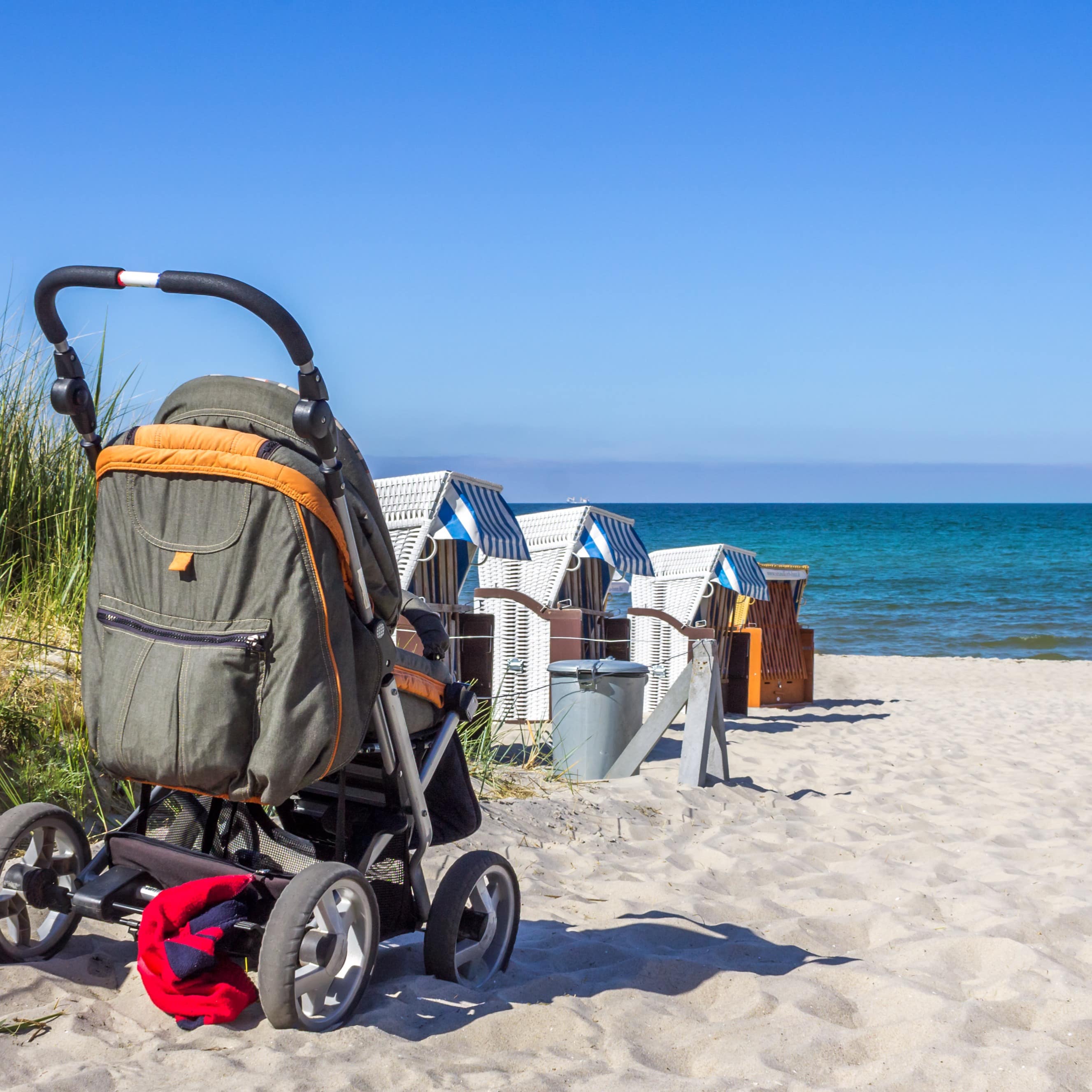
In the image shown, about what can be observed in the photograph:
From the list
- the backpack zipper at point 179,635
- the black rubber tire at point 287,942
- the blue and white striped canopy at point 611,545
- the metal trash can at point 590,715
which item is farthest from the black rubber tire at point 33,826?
the blue and white striped canopy at point 611,545

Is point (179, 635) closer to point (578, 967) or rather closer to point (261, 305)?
point (261, 305)

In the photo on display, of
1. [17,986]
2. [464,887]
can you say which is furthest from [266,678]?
[17,986]

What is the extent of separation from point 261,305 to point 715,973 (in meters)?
2.45

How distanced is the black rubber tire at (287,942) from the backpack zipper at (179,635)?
0.57m

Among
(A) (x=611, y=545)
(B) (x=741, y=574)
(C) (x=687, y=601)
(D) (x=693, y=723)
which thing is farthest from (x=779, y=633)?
(D) (x=693, y=723)

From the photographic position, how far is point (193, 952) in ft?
8.55

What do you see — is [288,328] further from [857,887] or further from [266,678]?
[857,887]

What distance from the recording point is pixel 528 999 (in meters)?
3.15

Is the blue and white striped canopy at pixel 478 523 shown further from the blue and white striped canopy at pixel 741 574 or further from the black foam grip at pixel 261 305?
the black foam grip at pixel 261 305

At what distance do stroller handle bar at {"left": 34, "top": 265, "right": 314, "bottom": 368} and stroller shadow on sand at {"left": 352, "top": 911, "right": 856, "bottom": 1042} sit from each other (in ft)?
5.71

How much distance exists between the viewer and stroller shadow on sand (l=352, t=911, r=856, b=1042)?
2986 millimetres

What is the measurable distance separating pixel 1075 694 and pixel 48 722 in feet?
42.7

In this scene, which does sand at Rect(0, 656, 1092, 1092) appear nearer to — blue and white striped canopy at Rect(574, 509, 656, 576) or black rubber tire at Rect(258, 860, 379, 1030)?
black rubber tire at Rect(258, 860, 379, 1030)

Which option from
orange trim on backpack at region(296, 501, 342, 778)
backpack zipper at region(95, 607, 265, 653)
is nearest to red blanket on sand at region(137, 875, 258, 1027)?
orange trim on backpack at region(296, 501, 342, 778)
